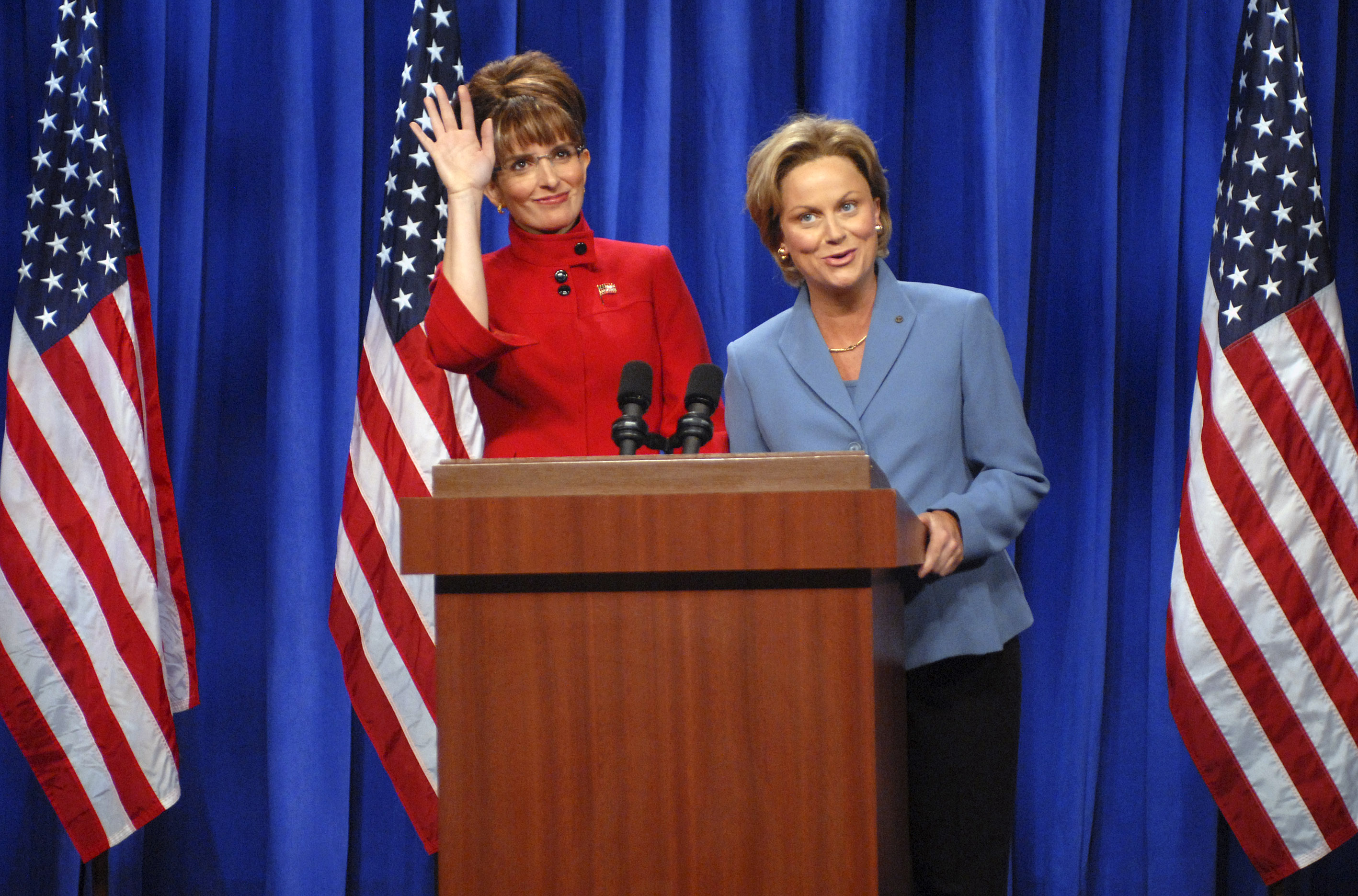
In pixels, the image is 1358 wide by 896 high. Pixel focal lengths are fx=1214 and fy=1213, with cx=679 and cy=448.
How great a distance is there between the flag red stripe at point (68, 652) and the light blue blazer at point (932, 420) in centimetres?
191

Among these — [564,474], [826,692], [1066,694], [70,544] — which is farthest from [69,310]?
[1066,694]

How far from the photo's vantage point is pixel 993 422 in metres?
1.73

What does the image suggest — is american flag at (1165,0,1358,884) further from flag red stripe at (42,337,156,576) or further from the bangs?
flag red stripe at (42,337,156,576)

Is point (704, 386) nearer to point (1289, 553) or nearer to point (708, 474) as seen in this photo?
point (708, 474)

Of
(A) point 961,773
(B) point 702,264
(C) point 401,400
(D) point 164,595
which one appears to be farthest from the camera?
(B) point 702,264

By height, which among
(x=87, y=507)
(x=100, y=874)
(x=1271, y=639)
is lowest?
(x=100, y=874)

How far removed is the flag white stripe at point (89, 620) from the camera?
9.33 ft

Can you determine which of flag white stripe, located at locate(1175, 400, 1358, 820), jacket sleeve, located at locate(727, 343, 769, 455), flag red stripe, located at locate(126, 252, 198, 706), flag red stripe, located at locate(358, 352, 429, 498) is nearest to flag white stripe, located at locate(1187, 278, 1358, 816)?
flag white stripe, located at locate(1175, 400, 1358, 820)

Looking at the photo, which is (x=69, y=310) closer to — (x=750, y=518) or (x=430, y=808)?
(x=430, y=808)

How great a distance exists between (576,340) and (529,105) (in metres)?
0.41

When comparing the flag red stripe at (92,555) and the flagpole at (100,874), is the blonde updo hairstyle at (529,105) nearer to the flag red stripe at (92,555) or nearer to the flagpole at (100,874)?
the flag red stripe at (92,555)

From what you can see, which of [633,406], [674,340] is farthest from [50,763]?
[633,406]

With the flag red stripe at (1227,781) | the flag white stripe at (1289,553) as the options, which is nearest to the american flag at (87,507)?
the flag red stripe at (1227,781)

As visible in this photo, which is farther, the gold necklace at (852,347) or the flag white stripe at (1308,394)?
the flag white stripe at (1308,394)
